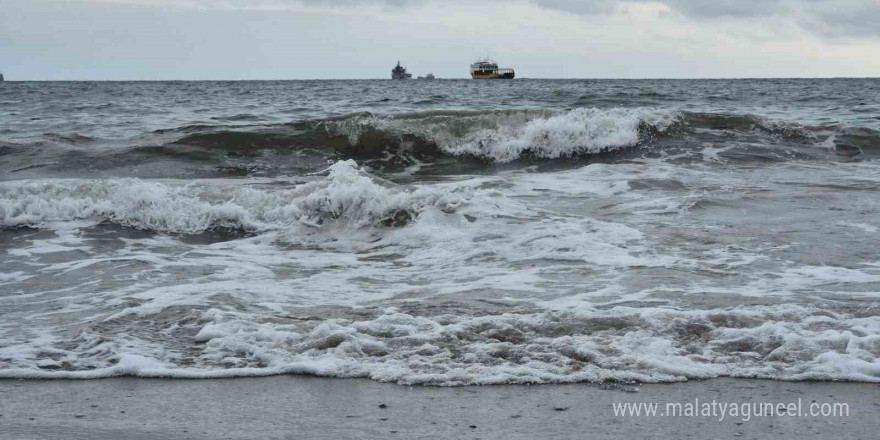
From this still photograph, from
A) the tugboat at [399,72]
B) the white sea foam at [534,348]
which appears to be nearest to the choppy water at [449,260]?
the white sea foam at [534,348]

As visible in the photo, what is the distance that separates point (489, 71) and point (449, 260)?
66092 millimetres

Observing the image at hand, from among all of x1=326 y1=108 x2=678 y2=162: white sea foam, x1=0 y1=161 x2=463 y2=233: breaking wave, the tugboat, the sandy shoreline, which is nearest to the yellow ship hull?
the tugboat

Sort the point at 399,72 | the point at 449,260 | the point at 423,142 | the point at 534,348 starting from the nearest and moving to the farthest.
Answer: the point at 534,348 → the point at 449,260 → the point at 423,142 → the point at 399,72

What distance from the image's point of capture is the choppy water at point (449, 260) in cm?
329

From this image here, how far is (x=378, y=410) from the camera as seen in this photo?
9.01ft

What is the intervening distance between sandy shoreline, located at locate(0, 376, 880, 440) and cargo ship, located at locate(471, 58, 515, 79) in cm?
6809

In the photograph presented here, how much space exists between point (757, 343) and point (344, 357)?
5.74ft

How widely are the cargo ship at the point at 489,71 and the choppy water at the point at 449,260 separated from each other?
59.2 meters

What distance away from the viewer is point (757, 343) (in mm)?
3354

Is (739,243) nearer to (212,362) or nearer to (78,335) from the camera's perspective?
(212,362)

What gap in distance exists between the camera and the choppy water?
3287mm

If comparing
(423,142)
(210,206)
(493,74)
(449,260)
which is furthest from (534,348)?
(493,74)

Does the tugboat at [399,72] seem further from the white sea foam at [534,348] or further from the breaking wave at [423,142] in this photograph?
the white sea foam at [534,348]

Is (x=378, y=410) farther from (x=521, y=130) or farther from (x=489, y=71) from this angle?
(x=489, y=71)
